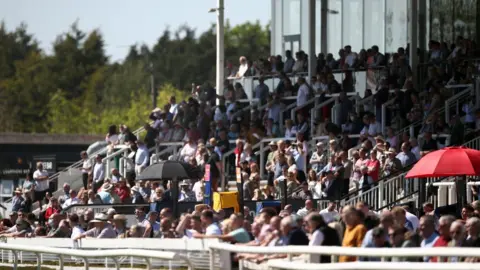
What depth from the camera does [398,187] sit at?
25562mm

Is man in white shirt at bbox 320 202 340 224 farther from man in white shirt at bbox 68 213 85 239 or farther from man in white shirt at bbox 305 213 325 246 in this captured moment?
man in white shirt at bbox 305 213 325 246

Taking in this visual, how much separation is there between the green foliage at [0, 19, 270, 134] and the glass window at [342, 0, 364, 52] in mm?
52372

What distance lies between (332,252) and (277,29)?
28215 millimetres

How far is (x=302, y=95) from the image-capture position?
32.7 meters

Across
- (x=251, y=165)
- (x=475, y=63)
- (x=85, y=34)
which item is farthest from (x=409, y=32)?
(x=85, y=34)

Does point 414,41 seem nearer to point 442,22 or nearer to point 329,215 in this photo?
point 442,22

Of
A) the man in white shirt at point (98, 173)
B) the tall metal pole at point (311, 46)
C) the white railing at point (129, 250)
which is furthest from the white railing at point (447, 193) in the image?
the man in white shirt at point (98, 173)

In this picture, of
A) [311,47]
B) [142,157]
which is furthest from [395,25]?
[142,157]

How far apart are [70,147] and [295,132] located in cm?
2156

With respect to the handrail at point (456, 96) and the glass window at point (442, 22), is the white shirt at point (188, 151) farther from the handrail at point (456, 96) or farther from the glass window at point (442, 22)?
the glass window at point (442, 22)

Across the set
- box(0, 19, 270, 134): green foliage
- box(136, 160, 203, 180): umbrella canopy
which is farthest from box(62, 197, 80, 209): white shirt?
box(0, 19, 270, 134): green foliage

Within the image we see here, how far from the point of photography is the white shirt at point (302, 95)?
107 feet

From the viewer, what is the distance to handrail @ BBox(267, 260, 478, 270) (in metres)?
12.4

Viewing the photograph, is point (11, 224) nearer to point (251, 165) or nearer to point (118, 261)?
point (251, 165)
